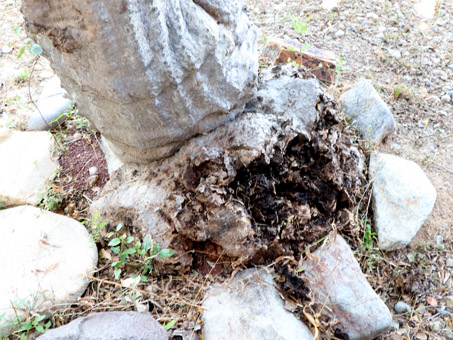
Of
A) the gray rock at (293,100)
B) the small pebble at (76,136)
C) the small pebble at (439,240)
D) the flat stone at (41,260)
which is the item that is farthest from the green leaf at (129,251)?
the small pebble at (439,240)

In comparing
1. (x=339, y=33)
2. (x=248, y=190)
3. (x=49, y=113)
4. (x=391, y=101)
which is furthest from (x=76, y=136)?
(x=339, y=33)

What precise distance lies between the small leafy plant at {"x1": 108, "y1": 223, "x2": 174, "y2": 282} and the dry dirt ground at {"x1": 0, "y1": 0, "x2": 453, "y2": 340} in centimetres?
9

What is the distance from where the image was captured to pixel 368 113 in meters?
2.83

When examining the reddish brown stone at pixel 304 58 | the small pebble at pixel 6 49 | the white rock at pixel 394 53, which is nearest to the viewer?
the reddish brown stone at pixel 304 58

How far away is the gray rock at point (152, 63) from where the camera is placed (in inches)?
61.4

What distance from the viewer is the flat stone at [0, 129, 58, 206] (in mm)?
2475

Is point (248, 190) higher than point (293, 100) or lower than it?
lower

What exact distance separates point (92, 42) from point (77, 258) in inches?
46.6

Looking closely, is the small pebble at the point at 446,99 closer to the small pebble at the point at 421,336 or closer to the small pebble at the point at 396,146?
the small pebble at the point at 396,146

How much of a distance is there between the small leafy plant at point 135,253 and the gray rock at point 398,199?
135cm

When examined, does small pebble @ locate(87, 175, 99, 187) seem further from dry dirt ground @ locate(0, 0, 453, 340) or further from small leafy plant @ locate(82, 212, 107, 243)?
small leafy plant @ locate(82, 212, 107, 243)

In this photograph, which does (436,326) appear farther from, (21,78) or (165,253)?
(21,78)

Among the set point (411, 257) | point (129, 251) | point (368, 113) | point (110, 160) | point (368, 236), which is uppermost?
point (110, 160)

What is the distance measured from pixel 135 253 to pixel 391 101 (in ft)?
7.91
